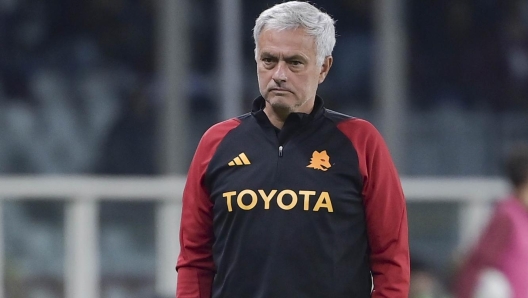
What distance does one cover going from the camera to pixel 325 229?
9.33 ft

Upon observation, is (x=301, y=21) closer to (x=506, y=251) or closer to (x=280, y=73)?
(x=280, y=73)

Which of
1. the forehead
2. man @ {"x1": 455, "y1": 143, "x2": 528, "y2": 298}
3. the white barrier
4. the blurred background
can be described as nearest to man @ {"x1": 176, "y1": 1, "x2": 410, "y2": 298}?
the forehead

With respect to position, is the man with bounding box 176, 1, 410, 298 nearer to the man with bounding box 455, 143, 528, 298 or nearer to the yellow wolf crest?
the yellow wolf crest

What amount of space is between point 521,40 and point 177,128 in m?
2.40

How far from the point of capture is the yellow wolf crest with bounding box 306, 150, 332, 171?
9.46 feet

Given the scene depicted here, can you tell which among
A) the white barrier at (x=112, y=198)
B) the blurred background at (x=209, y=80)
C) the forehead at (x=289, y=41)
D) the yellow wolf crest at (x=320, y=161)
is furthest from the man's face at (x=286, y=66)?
the blurred background at (x=209, y=80)

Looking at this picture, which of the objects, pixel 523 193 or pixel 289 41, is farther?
pixel 523 193

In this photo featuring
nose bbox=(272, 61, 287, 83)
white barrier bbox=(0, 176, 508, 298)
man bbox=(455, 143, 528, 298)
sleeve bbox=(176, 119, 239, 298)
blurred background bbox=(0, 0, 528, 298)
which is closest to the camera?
nose bbox=(272, 61, 287, 83)

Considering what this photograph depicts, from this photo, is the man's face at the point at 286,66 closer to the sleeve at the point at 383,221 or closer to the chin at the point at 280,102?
the chin at the point at 280,102

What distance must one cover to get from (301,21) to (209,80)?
5.11 m

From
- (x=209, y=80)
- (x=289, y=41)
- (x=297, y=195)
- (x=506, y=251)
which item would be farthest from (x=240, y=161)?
(x=209, y=80)

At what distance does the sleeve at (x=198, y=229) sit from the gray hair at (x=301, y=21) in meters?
0.30

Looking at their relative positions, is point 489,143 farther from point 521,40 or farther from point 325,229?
point 325,229

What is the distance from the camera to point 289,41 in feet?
9.30
